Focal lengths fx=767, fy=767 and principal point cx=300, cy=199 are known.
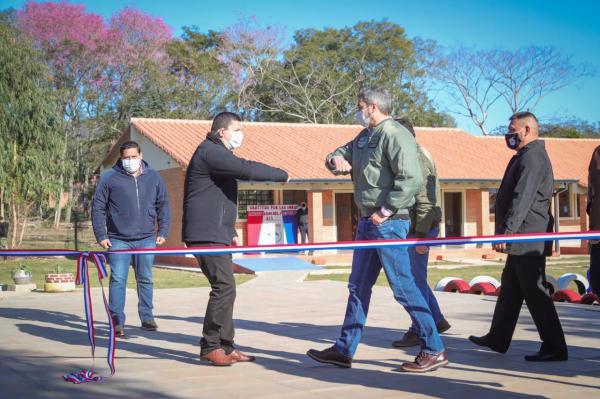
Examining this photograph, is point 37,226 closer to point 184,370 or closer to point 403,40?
point 403,40

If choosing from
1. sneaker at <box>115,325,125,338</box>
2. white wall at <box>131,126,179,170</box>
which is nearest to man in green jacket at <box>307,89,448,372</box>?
sneaker at <box>115,325,125,338</box>

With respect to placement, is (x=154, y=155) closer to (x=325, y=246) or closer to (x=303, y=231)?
(x=303, y=231)

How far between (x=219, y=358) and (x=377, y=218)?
5.38 feet

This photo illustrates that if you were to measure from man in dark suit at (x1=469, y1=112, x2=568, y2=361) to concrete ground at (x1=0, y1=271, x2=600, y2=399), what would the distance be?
0.26 metres

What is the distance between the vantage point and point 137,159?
7996 mm

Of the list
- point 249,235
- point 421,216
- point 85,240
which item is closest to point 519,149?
point 421,216

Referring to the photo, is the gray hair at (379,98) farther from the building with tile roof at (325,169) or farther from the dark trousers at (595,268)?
the building with tile roof at (325,169)

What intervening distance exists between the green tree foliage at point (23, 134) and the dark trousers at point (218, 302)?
2065cm

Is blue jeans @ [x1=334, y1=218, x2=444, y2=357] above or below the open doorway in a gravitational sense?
below

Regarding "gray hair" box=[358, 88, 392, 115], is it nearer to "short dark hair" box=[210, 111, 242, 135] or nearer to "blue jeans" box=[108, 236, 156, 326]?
"short dark hair" box=[210, 111, 242, 135]

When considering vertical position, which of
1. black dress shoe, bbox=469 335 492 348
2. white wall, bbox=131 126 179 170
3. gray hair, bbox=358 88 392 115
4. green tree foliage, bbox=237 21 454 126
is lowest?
black dress shoe, bbox=469 335 492 348

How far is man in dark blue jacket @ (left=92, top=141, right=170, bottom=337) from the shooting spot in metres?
7.80

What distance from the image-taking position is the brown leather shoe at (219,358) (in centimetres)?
589

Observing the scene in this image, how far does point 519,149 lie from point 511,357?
1659 mm
